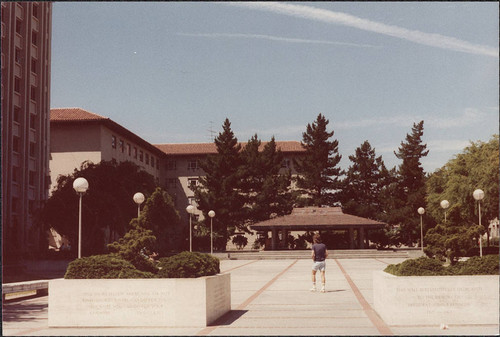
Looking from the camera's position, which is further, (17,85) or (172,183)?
(172,183)

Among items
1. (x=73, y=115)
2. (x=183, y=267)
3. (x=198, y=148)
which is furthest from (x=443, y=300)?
(x=198, y=148)

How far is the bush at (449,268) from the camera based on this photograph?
1067 cm

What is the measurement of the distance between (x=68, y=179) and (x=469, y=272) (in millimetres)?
36557

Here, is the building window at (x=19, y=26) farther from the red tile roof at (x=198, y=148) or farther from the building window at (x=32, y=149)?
the red tile roof at (x=198, y=148)

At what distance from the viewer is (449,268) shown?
11016mm

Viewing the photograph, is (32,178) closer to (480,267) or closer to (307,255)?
(307,255)

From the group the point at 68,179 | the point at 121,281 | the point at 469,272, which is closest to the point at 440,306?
the point at 469,272

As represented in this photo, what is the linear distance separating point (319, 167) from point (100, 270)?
193ft

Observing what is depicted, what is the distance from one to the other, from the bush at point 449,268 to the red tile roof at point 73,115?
49.0 metres

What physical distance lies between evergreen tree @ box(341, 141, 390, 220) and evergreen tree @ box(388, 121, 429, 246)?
2011mm

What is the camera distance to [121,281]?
35.3 ft

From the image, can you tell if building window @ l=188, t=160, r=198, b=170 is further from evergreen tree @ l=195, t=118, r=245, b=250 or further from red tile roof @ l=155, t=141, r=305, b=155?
evergreen tree @ l=195, t=118, r=245, b=250

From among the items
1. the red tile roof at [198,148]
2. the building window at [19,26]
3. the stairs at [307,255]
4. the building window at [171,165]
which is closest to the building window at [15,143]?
the building window at [19,26]

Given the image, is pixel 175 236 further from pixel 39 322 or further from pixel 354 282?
pixel 39 322
